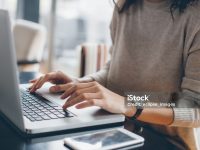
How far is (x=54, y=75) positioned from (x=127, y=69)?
0.24m

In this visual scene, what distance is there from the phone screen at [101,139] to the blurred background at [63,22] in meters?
2.26

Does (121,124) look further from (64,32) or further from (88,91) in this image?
(64,32)

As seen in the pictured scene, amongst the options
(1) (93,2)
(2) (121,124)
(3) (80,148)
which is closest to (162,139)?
(2) (121,124)

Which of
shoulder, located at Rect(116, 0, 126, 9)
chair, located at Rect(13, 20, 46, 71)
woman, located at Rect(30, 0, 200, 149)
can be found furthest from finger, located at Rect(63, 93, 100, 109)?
chair, located at Rect(13, 20, 46, 71)

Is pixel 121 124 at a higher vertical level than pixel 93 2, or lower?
lower

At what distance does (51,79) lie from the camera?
0.88 metres

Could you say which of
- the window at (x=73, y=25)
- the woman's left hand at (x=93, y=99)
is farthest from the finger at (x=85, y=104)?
the window at (x=73, y=25)

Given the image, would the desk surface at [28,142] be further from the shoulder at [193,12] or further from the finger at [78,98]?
the shoulder at [193,12]

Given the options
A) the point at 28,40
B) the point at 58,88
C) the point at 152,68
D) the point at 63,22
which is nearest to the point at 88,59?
the point at 28,40

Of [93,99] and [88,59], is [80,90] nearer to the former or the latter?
[93,99]

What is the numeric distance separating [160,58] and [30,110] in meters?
0.41

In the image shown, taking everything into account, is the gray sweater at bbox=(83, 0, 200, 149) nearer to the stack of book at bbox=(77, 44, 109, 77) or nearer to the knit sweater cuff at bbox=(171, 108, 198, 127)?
the knit sweater cuff at bbox=(171, 108, 198, 127)

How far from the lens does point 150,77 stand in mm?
904

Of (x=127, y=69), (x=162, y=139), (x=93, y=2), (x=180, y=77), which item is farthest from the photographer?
(x=93, y=2)
